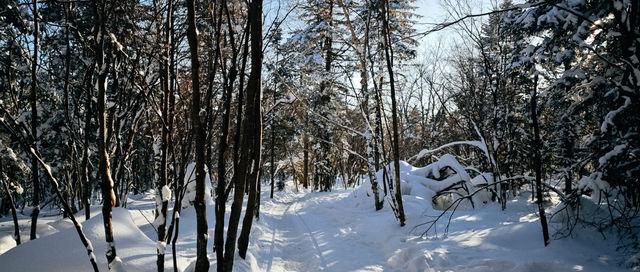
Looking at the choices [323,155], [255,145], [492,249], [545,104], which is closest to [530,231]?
[492,249]

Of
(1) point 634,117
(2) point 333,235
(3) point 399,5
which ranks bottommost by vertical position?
(2) point 333,235

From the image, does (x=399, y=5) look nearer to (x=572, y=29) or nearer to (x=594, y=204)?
(x=572, y=29)

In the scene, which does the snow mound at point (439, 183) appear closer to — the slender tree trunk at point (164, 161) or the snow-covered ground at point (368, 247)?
the snow-covered ground at point (368, 247)

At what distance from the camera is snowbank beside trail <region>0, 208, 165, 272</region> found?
99.3 inches

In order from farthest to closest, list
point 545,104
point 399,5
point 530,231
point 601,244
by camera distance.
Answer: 1. point 399,5
2. point 545,104
3. point 530,231
4. point 601,244

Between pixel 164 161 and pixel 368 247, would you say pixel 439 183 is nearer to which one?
pixel 368 247

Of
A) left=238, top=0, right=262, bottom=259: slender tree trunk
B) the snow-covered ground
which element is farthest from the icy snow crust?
left=238, top=0, right=262, bottom=259: slender tree trunk

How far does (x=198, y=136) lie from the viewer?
8.82ft

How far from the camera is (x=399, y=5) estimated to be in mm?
15008

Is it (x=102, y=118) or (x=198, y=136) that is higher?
(x=102, y=118)

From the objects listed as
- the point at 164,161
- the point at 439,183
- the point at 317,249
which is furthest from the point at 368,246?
the point at 439,183

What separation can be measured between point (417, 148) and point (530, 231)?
2478 centimetres

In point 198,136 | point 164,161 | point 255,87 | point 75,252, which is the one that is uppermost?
point 255,87

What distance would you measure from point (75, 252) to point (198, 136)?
167 cm
